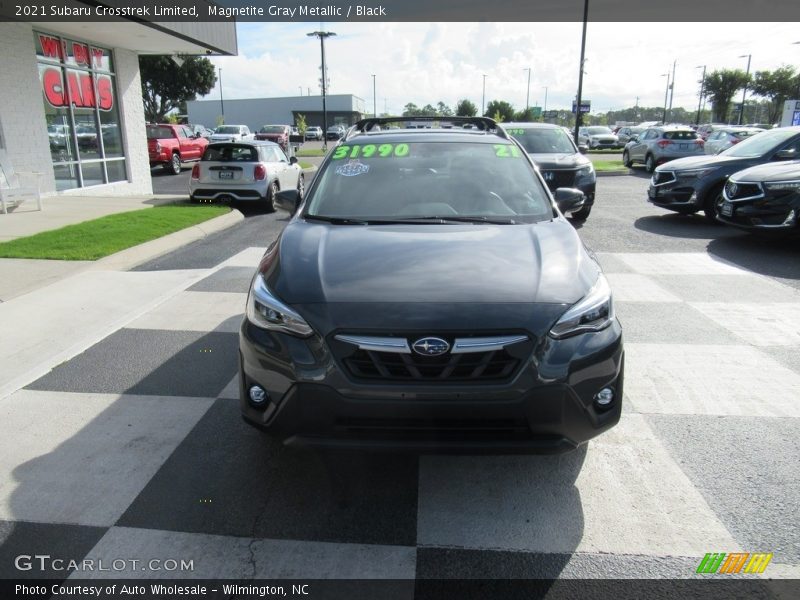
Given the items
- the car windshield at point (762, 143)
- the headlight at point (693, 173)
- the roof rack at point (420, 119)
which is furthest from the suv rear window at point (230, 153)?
the car windshield at point (762, 143)

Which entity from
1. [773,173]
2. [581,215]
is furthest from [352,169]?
[581,215]

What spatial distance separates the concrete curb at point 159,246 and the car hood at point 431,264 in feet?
16.3

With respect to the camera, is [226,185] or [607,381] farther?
[226,185]

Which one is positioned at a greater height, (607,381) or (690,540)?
(607,381)

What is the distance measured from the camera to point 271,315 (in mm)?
2867

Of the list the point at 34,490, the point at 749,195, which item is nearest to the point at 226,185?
the point at 749,195

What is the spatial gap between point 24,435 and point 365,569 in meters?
2.36

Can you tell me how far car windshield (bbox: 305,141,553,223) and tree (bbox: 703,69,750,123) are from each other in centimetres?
8622

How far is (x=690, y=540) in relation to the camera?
8.79 feet

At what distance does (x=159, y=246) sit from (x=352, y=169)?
5418 millimetres

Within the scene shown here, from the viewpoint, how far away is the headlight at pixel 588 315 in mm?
2693

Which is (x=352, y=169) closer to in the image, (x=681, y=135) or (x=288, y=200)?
(x=288, y=200)

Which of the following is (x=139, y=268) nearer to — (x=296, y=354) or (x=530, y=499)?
(x=296, y=354)

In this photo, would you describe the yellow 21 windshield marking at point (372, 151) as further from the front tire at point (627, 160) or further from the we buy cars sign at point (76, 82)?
the front tire at point (627, 160)
